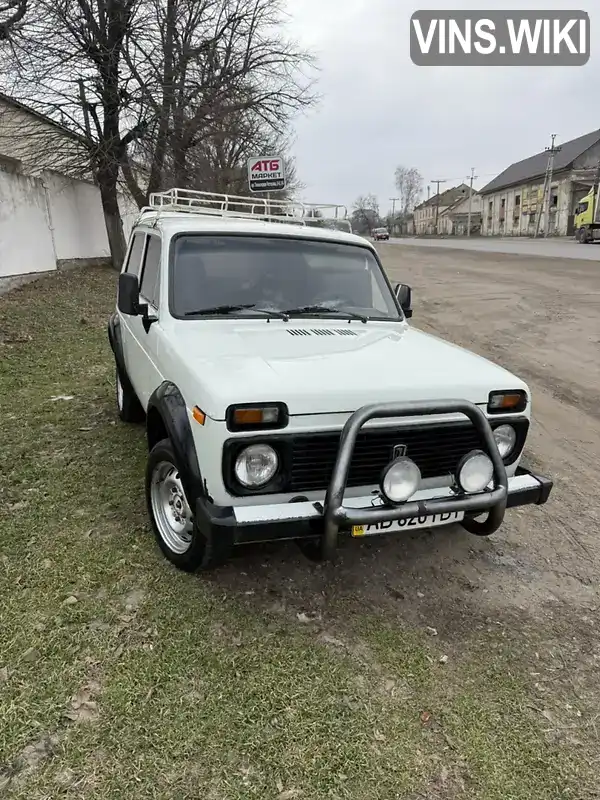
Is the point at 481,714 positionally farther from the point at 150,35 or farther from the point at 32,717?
the point at 150,35

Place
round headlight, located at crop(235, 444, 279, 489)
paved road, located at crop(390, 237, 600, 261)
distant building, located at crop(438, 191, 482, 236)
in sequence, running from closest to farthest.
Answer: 1. round headlight, located at crop(235, 444, 279, 489)
2. paved road, located at crop(390, 237, 600, 261)
3. distant building, located at crop(438, 191, 482, 236)

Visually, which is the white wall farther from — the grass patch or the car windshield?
the grass patch

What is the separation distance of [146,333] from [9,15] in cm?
1524

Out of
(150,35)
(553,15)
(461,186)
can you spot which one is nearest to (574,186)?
(553,15)

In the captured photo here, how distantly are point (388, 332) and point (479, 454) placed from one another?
4.44 ft

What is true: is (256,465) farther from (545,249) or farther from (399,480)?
(545,249)

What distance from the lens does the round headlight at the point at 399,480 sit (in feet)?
8.72

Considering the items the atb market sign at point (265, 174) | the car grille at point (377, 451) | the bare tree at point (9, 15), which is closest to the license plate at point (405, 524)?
the car grille at point (377, 451)

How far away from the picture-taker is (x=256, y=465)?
2705mm

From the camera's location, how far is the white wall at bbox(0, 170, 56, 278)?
12.8 meters

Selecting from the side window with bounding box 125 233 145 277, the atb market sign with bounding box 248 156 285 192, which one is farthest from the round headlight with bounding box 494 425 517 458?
the atb market sign with bounding box 248 156 285 192

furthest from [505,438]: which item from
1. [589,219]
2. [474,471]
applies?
[589,219]

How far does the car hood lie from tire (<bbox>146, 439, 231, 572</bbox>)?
555 millimetres

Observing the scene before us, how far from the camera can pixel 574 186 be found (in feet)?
194
